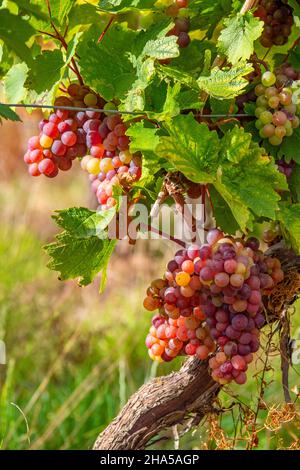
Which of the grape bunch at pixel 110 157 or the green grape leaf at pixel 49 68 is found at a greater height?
the green grape leaf at pixel 49 68

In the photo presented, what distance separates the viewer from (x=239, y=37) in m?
1.23

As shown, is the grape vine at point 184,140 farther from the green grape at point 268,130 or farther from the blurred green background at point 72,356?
the blurred green background at point 72,356

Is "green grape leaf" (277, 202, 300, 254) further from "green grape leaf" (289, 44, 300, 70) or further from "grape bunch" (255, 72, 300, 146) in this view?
"green grape leaf" (289, 44, 300, 70)

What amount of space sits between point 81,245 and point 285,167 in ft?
1.18

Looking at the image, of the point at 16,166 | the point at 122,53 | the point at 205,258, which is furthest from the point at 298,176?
the point at 16,166

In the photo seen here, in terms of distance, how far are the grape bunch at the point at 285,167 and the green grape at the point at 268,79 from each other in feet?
0.41

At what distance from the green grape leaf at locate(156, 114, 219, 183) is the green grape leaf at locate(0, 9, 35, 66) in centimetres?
24

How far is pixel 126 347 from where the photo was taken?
3270mm

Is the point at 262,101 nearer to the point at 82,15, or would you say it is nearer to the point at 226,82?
the point at 226,82

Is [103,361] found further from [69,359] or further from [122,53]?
[122,53]

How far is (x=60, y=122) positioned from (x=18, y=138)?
17.8 feet

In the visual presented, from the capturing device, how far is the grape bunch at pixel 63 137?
1.36 metres

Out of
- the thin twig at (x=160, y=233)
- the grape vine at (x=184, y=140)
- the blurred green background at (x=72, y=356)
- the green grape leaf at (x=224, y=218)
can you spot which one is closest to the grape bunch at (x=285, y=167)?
the grape vine at (x=184, y=140)

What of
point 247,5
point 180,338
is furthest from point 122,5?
point 180,338
